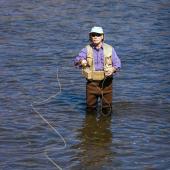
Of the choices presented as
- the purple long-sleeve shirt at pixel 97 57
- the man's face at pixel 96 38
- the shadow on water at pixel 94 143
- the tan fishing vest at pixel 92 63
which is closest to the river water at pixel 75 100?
the shadow on water at pixel 94 143

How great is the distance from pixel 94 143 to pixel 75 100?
2893mm

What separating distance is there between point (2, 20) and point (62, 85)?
10924 mm

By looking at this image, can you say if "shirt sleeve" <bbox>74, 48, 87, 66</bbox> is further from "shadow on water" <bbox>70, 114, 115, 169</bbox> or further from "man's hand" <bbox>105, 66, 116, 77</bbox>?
"shadow on water" <bbox>70, 114, 115, 169</bbox>

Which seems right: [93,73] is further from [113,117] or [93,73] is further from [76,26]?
[76,26]

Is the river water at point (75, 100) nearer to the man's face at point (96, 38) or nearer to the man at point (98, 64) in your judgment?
the man at point (98, 64)

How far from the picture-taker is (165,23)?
952 inches

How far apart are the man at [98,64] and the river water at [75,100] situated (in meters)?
0.71

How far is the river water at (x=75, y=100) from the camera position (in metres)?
9.95

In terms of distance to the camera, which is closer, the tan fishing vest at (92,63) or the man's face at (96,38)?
the man's face at (96,38)

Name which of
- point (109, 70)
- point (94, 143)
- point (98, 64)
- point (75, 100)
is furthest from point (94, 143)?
point (75, 100)

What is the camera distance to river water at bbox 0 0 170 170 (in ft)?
32.6

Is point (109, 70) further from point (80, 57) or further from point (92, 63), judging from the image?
point (80, 57)

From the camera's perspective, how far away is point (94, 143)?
10609mm

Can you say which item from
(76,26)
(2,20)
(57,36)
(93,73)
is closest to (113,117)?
(93,73)
